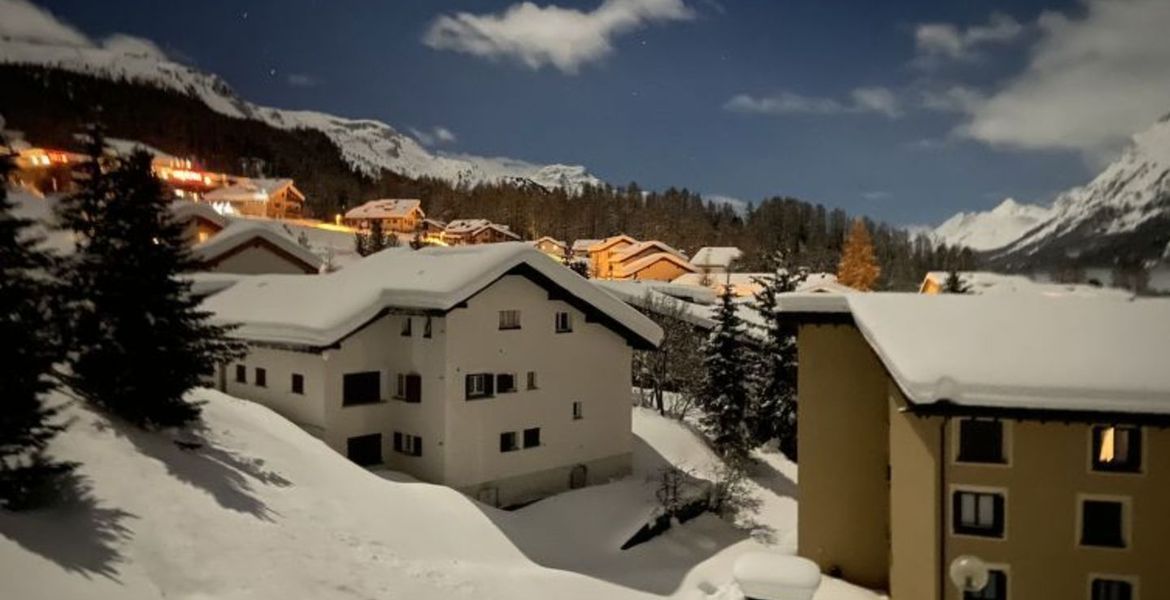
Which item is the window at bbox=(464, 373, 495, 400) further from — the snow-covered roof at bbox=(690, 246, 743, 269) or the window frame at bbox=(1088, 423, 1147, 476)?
the snow-covered roof at bbox=(690, 246, 743, 269)

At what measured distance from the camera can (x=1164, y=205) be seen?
960cm

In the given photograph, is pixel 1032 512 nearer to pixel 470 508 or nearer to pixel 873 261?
pixel 470 508

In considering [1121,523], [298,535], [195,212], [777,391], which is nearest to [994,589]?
[1121,523]

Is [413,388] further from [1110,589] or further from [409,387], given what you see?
[1110,589]

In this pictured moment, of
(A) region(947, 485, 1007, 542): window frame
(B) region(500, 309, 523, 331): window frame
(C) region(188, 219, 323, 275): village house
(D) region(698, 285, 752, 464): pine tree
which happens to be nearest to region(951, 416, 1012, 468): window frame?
(A) region(947, 485, 1007, 542): window frame

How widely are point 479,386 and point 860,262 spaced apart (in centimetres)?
3370

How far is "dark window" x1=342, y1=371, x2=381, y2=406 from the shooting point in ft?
54.1

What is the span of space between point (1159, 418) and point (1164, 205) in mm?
2750

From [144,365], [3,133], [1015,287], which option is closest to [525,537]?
[144,365]

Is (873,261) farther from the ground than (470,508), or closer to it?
farther from the ground

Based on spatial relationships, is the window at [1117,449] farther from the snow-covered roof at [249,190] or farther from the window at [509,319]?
the snow-covered roof at [249,190]

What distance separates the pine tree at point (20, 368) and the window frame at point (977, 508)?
10978mm

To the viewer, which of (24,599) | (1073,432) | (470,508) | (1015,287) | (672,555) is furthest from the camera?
(672,555)

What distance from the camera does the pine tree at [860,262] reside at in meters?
43.9
